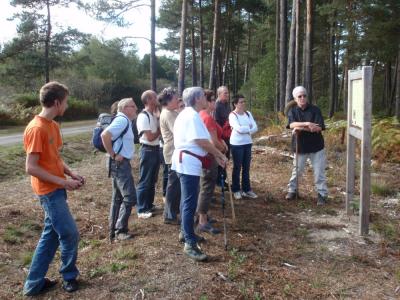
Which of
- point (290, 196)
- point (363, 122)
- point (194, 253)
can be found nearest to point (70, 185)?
point (194, 253)

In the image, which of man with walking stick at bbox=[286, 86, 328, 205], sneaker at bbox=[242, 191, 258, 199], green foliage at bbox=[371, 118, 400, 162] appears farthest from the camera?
green foliage at bbox=[371, 118, 400, 162]

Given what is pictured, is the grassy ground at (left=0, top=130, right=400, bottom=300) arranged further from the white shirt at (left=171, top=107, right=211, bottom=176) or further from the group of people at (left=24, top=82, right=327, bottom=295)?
the white shirt at (left=171, top=107, right=211, bottom=176)

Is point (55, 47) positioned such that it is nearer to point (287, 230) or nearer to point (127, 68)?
point (127, 68)

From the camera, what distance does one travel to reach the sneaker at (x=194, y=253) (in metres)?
4.58

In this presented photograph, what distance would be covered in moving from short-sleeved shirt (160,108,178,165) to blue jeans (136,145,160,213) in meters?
0.33

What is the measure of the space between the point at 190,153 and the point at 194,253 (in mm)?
1096

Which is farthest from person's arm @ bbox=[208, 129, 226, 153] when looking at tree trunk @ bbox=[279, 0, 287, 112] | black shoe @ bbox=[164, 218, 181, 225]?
tree trunk @ bbox=[279, 0, 287, 112]

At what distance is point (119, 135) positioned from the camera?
16.8 ft

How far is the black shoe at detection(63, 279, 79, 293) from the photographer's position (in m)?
4.03

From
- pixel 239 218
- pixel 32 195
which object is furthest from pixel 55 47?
pixel 239 218

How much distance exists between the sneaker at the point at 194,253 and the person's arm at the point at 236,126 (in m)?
2.88

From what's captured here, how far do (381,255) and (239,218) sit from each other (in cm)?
204

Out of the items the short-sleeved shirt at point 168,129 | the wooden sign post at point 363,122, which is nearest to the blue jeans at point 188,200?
the short-sleeved shirt at point 168,129

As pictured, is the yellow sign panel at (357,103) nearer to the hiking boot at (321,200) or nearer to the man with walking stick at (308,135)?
the man with walking stick at (308,135)
